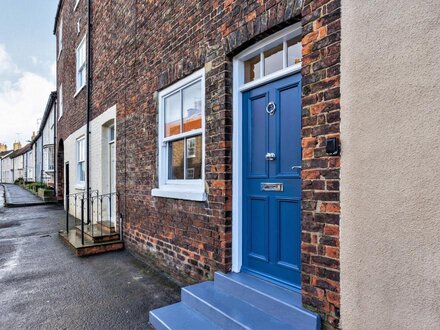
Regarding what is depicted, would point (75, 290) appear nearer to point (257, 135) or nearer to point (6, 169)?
point (257, 135)

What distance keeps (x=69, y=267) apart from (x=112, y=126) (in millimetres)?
3585

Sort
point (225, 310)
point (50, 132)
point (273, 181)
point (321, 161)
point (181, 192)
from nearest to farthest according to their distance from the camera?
point (321, 161) < point (225, 310) < point (273, 181) < point (181, 192) < point (50, 132)

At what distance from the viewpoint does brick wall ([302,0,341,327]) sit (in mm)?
2352

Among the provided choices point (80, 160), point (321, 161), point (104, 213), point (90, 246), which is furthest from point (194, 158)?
point (80, 160)

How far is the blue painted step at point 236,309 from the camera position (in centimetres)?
256

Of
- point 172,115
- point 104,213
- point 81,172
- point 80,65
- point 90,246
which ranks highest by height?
point 80,65

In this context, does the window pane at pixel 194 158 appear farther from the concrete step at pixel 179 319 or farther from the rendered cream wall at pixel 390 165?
the rendered cream wall at pixel 390 165

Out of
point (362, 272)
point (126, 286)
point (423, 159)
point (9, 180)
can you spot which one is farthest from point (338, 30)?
point (9, 180)

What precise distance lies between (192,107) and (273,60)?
58.2 inches

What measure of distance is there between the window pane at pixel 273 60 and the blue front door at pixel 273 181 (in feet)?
0.60

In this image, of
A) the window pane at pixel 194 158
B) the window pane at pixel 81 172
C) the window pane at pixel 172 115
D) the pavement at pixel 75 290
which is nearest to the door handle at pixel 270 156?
the window pane at pixel 194 158

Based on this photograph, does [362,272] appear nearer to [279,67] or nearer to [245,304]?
[245,304]

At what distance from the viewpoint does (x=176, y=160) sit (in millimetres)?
4754

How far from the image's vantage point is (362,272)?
2123mm
